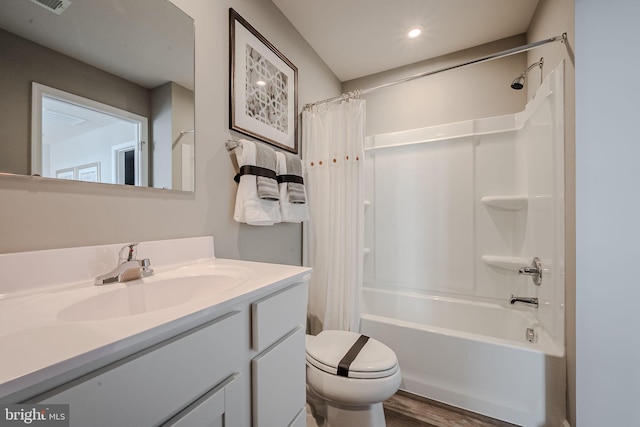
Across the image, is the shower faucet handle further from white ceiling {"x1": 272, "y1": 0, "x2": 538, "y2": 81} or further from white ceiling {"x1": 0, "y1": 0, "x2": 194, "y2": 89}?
white ceiling {"x1": 0, "y1": 0, "x2": 194, "y2": 89}

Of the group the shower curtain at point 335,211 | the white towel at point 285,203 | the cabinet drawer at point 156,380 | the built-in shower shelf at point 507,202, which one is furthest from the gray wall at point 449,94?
the cabinet drawer at point 156,380

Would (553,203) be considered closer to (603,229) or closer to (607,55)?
(603,229)

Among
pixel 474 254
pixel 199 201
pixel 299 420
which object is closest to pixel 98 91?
pixel 199 201

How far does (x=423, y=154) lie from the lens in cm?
224

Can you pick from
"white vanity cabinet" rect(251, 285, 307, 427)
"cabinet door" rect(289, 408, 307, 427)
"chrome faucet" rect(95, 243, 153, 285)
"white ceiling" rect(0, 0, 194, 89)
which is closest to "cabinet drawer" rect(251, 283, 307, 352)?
"white vanity cabinet" rect(251, 285, 307, 427)

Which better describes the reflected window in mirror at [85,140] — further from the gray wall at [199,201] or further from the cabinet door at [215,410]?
the cabinet door at [215,410]

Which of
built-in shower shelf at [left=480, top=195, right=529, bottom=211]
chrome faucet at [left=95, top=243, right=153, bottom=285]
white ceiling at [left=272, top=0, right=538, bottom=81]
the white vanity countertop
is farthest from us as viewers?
built-in shower shelf at [left=480, top=195, right=529, bottom=211]

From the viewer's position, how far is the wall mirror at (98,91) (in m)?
0.68

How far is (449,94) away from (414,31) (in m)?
0.62

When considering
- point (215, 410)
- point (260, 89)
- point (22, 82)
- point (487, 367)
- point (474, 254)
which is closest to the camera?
point (215, 410)

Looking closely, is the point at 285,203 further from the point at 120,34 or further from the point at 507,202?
the point at 507,202

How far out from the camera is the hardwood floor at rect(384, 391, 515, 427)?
134cm

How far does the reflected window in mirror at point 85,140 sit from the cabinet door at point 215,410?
742 mm

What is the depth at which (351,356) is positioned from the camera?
123 centimetres
